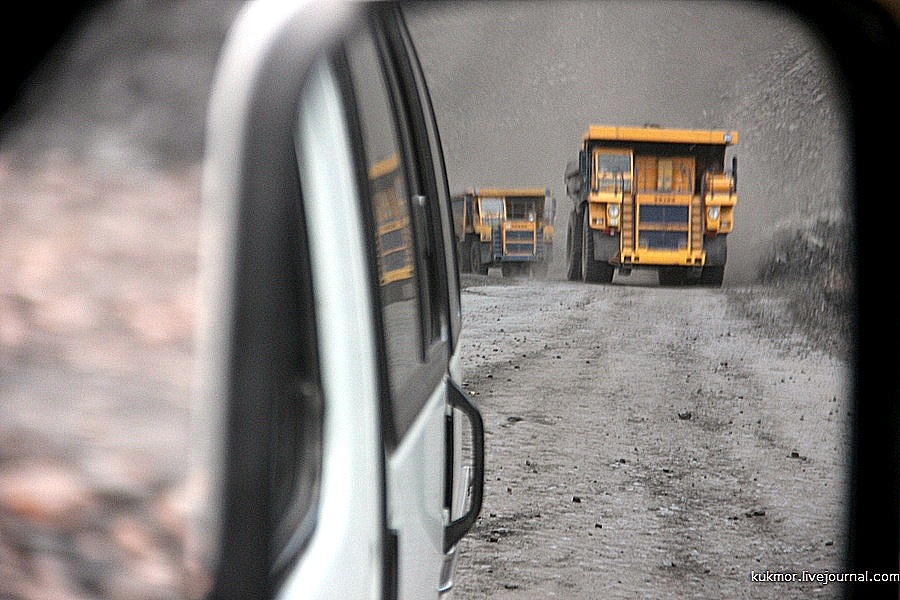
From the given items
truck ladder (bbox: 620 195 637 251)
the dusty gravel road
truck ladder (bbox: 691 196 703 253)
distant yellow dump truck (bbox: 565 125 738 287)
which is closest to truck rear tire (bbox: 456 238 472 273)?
distant yellow dump truck (bbox: 565 125 738 287)

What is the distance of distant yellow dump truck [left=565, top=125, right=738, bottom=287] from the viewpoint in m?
17.0

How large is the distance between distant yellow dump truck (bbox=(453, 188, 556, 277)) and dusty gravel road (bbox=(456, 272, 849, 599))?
8.13m

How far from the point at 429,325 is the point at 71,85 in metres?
1.14

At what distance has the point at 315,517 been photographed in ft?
3.55

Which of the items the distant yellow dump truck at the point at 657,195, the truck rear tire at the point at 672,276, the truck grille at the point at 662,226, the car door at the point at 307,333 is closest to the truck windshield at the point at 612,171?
the distant yellow dump truck at the point at 657,195

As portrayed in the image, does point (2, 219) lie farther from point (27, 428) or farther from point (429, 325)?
point (429, 325)

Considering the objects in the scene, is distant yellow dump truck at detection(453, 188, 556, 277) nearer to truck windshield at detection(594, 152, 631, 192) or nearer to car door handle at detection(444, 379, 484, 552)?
truck windshield at detection(594, 152, 631, 192)

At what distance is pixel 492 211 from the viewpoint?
69.6 feet

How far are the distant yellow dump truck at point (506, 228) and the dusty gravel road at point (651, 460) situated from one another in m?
8.13

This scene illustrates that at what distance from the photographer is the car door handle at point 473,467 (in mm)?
2146

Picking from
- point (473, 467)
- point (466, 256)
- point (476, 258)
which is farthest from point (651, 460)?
point (466, 256)

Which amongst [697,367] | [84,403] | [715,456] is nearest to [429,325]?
[84,403]

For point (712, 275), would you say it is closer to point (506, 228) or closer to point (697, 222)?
point (697, 222)

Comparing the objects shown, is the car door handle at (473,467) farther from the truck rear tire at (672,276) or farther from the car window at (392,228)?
the truck rear tire at (672,276)
